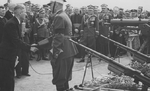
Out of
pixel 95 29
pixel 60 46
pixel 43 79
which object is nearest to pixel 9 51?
pixel 60 46

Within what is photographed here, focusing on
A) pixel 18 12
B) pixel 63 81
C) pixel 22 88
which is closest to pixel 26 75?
pixel 22 88

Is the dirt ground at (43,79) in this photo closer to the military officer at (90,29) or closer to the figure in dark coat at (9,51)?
the military officer at (90,29)

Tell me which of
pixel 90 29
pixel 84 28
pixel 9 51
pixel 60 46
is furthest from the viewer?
pixel 84 28

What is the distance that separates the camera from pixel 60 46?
216 inches

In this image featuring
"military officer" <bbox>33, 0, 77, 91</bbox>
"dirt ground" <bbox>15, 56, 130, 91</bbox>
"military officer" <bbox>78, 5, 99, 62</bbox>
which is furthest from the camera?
"military officer" <bbox>78, 5, 99, 62</bbox>

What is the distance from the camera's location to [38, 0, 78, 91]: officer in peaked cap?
547cm

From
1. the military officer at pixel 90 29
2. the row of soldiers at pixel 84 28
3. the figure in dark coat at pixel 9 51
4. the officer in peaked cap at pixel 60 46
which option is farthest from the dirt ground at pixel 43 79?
the figure in dark coat at pixel 9 51

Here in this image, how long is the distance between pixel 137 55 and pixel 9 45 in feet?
8.08

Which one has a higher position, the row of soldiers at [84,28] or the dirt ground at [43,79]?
the row of soldiers at [84,28]

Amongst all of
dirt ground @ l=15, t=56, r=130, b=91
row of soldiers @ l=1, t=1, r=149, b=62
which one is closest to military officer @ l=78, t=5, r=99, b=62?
row of soldiers @ l=1, t=1, r=149, b=62

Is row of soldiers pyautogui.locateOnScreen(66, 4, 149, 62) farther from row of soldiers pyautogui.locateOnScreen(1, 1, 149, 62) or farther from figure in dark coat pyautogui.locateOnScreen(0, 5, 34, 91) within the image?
figure in dark coat pyautogui.locateOnScreen(0, 5, 34, 91)

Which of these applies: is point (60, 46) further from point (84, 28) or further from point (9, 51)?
point (84, 28)

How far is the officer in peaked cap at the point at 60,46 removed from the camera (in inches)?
215

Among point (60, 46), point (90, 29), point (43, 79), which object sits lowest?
point (43, 79)
